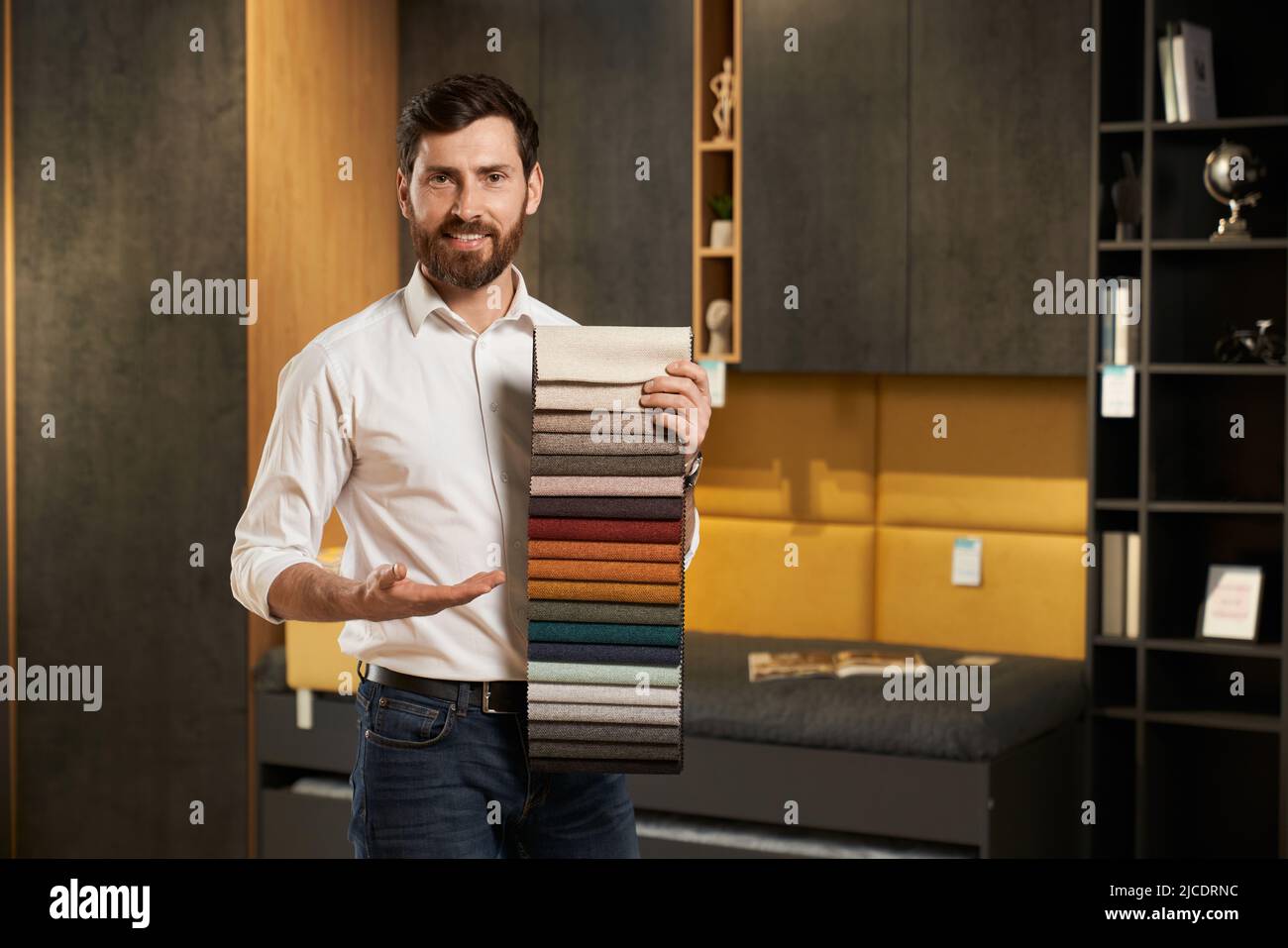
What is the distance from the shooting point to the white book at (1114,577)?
388 centimetres

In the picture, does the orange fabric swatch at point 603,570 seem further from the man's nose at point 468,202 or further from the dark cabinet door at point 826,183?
the dark cabinet door at point 826,183

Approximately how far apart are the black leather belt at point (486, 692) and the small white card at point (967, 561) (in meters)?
2.52

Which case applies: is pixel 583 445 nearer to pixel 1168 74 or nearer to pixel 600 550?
pixel 600 550

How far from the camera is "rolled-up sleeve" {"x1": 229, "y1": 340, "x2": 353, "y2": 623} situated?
6.30 feet

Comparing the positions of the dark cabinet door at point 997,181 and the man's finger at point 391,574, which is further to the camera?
the dark cabinet door at point 997,181

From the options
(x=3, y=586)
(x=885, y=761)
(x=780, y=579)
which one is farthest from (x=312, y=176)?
(x=885, y=761)

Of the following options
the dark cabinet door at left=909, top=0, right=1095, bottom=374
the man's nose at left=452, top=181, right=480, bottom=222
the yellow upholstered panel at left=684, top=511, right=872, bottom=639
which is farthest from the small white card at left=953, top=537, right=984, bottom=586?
the man's nose at left=452, top=181, right=480, bottom=222

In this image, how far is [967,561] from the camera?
4.29m

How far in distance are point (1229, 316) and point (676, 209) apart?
4.60 ft

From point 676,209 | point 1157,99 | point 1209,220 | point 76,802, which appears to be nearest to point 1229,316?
point 1209,220

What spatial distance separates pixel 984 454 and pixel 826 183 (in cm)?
81

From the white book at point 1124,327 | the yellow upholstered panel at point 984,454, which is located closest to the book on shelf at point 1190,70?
the white book at point 1124,327

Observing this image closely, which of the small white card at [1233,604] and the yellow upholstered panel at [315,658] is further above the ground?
the small white card at [1233,604]

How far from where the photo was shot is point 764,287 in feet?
13.8
